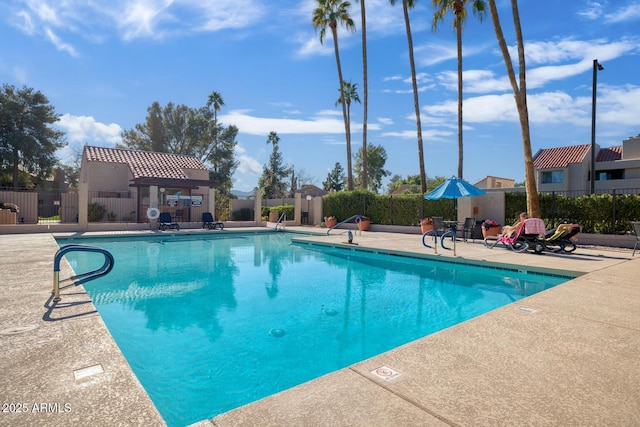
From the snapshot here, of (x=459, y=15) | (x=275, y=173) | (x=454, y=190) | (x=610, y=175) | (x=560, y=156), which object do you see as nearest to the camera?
(x=454, y=190)

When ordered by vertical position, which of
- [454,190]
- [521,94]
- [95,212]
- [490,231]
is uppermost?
[521,94]

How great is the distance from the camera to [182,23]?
516 inches

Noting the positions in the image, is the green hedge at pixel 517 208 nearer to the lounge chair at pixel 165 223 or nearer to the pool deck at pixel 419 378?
the lounge chair at pixel 165 223

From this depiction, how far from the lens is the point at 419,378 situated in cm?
269

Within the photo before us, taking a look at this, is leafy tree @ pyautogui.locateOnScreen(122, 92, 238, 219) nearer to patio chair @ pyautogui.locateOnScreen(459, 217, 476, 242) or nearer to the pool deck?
patio chair @ pyautogui.locateOnScreen(459, 217, 476, 242)

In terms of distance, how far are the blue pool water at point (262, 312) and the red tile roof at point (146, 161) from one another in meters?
13.0

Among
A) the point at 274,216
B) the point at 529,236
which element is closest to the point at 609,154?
the point at 529,236

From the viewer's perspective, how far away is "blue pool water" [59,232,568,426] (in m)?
3.96

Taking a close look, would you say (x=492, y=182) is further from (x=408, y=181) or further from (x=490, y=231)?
(x=408, y=181)

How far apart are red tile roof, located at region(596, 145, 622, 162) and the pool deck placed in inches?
1371

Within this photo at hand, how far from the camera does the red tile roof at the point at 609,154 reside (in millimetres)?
31373

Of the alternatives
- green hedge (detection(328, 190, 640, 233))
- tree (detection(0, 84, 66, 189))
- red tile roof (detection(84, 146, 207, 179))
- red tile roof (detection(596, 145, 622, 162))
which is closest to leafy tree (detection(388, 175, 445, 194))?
red tile roof (detection(596, 145, 622, 162))

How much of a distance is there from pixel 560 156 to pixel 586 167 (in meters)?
2.28

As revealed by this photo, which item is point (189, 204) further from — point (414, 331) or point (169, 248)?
point (414, 331)
